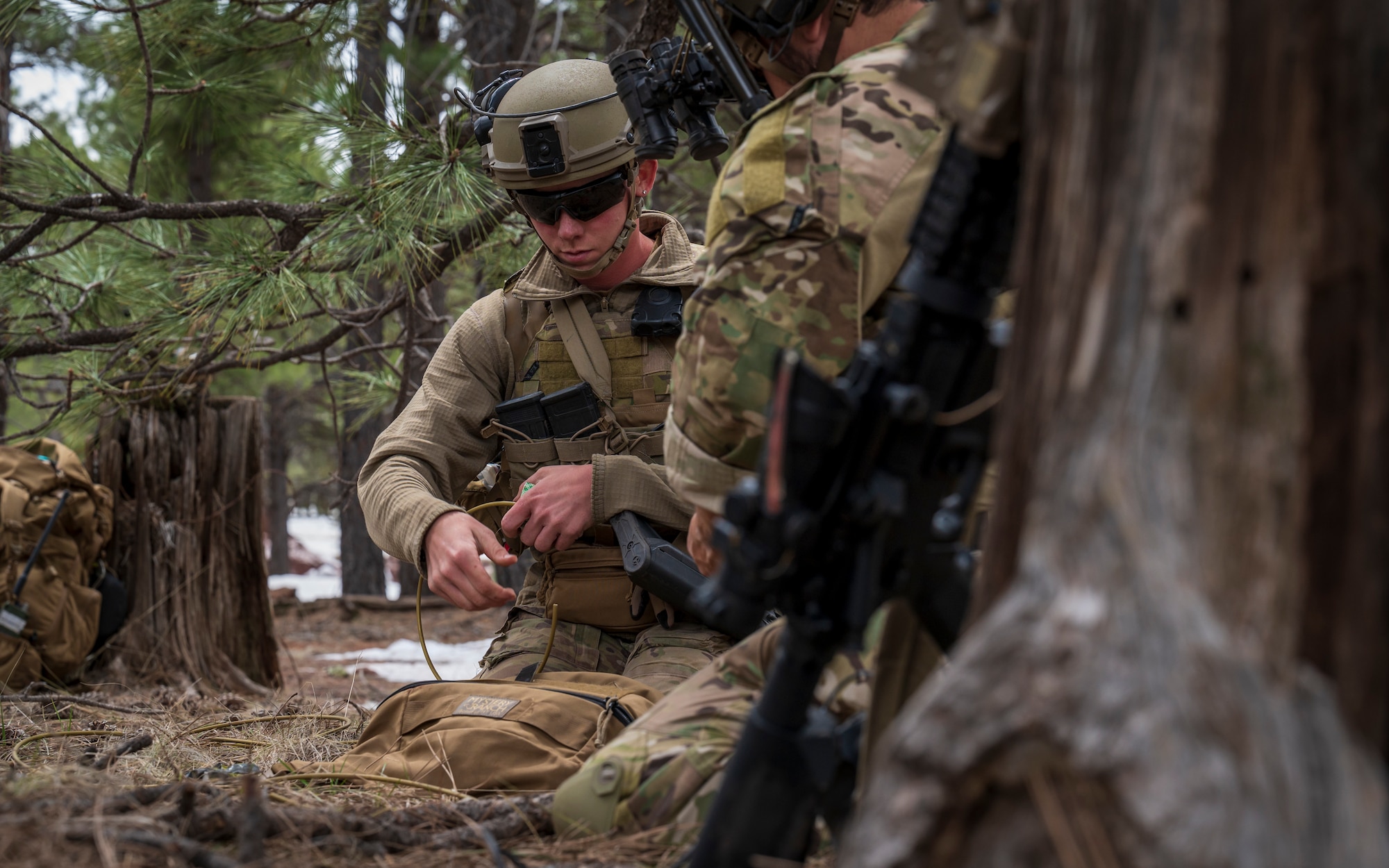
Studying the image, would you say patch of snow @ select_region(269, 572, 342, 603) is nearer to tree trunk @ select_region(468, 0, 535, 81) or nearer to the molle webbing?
tree trunk @ select_region(468, 0, 535, 81)

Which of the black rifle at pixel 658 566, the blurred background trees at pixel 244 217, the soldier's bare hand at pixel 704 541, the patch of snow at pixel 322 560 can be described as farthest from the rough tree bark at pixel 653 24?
the patch of snow at pixel 322 560

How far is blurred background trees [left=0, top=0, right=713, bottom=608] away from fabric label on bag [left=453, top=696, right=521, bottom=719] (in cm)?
171

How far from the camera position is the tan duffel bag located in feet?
7.59

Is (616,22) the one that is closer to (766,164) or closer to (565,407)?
(565,407)

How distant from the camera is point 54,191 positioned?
416 cm

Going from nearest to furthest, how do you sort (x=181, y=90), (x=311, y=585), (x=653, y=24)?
(x=653, y=24), (x=181, y=90), (x=311, y=585)

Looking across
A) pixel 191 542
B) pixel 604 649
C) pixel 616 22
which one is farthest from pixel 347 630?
pixel 604 649

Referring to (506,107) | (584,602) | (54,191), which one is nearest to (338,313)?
(54,191)

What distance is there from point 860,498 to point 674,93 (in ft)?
4.34

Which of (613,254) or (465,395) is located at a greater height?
(613,254)

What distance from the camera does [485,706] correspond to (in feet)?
8.10

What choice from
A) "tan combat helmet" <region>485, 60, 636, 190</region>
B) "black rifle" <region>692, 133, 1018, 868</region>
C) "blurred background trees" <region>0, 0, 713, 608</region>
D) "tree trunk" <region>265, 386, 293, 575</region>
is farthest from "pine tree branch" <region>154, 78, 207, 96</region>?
"tree trunk" <region>265, 386, 293, 575</region>

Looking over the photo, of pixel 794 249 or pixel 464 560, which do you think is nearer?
pixel 794 249

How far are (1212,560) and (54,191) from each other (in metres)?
4.36
